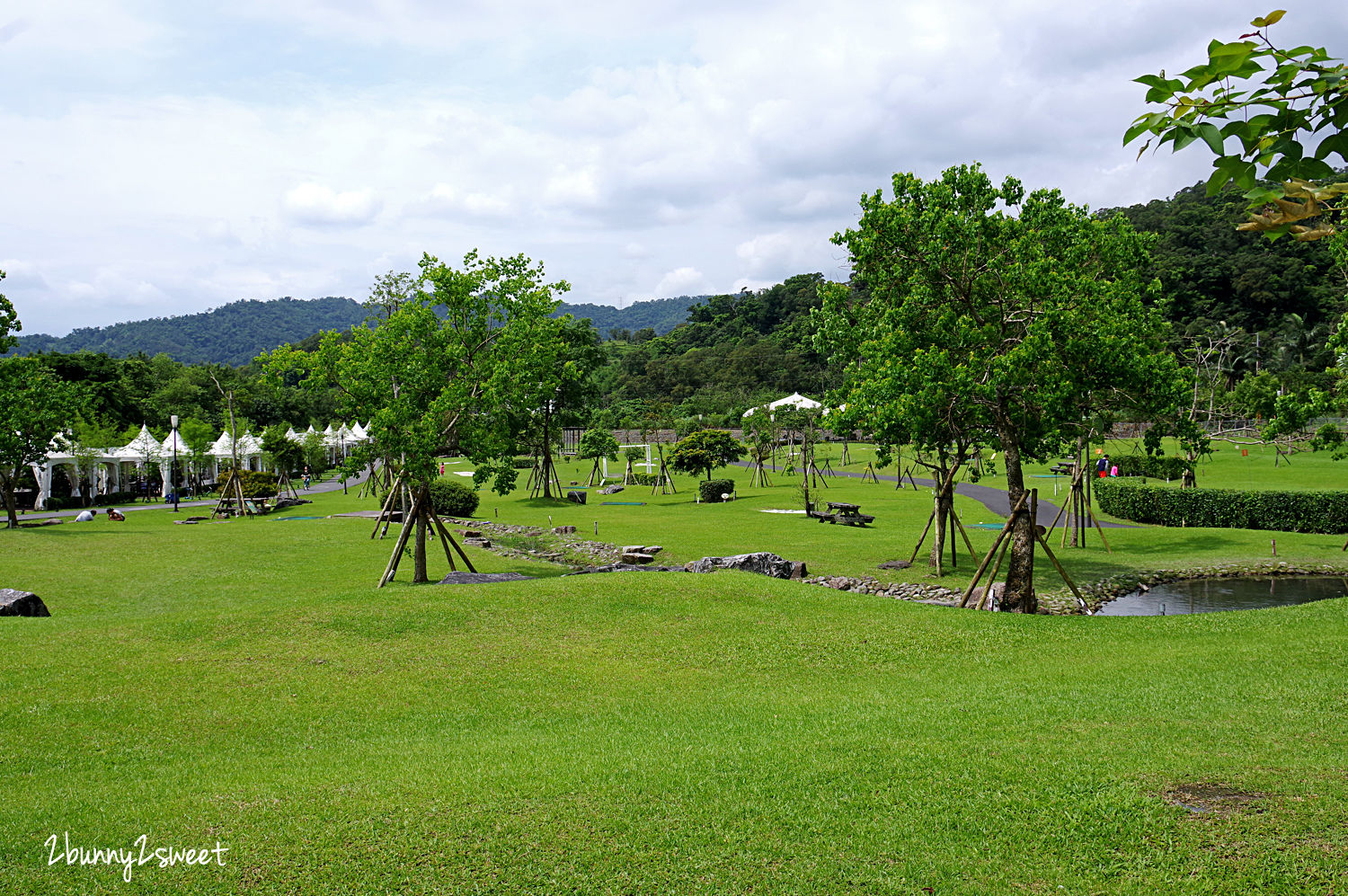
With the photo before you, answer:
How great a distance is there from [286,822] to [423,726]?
10.8 feet

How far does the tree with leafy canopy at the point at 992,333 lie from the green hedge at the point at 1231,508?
1095 cm

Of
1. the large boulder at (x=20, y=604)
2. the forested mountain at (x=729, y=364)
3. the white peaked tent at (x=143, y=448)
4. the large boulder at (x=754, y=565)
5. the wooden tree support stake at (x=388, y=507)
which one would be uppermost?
the forested mountain at (x=729, y=364)

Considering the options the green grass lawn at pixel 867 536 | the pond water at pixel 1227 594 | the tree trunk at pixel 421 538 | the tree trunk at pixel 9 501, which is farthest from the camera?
the tree trunk at pixel 9 501

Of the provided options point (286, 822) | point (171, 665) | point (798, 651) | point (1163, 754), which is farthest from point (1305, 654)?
point (171, 665)

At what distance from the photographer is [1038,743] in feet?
25.2

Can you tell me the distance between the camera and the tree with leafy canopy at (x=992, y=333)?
16.3 m

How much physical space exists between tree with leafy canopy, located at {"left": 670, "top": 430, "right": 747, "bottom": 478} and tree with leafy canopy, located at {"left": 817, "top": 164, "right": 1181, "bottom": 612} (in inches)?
1001

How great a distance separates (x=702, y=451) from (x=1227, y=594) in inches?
1122

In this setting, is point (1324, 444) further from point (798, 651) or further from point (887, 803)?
point (887, 803)

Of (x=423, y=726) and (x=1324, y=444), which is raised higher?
(x=1324, y=444)

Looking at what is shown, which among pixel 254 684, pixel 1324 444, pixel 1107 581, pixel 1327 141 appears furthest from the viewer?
pixel 1324 444

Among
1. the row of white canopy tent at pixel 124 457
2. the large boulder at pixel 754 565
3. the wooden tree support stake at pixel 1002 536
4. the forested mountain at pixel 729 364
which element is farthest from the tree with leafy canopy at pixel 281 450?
the wooden tree support stake at pixel 1002 536

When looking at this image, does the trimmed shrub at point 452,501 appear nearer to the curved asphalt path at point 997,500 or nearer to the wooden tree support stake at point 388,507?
the wooden tree support stake at point 388,507

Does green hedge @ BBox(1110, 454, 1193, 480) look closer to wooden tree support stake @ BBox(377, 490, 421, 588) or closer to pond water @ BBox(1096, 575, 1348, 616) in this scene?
pond water @ BBox(1096, 575, 1348, 616)
